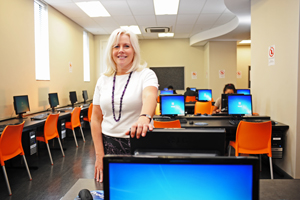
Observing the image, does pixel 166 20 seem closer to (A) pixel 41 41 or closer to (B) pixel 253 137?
(A) pixel 41 41

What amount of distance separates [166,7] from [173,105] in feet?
10.1

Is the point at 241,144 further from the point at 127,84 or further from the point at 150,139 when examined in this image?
the point at 150,139

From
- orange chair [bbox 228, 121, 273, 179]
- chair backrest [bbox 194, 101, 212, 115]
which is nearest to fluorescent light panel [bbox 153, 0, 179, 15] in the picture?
chair backrest [bbox 194, 101, 212, 115]

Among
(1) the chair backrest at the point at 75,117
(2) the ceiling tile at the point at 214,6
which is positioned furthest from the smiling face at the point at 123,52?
(2) the ceiling tile at the point at 214,6

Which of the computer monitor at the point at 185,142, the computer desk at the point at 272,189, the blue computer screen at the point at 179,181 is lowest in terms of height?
the computer desk at the point at 272,189

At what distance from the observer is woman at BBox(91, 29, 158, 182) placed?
140cm

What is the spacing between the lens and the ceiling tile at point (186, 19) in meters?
7.19

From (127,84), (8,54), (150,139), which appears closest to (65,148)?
(8,54)

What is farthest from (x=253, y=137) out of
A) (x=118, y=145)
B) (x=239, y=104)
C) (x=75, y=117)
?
(x=75, y=117)

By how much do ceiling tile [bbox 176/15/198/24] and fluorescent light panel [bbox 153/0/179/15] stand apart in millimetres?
486

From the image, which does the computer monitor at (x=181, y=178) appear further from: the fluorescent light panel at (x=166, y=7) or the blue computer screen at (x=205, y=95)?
the blue computer screen at (x=205, y=95)

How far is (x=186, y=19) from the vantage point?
751cm

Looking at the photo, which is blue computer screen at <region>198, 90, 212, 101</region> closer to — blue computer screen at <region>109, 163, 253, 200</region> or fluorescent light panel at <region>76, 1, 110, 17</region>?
fluorescent light panel at <region>76, 1, 110, 17</region>

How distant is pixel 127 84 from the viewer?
1.44 metres
